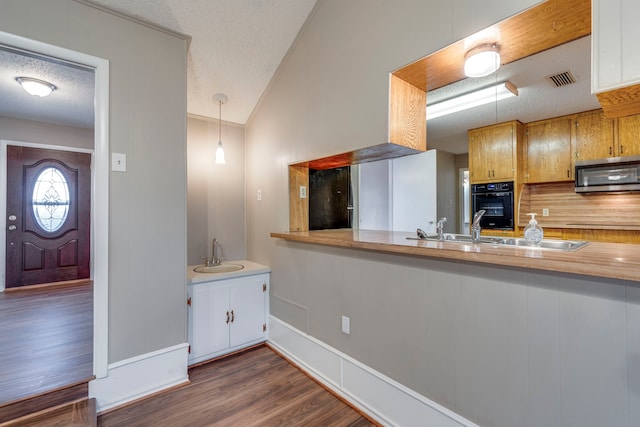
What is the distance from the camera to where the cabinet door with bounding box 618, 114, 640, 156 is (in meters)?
1.60

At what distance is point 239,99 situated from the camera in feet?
9.37

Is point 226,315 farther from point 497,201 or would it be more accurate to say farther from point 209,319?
point 497,201

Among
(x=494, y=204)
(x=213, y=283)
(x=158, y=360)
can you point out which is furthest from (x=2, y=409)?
(x=494, y=204)

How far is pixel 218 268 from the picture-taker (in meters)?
2.84

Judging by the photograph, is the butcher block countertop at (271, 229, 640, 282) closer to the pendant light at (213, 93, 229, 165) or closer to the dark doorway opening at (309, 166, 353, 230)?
the dark doorway opening at (309, 166, 353, 230)

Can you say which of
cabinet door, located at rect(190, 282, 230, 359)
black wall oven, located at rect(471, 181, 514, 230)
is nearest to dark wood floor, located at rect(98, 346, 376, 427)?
cabinet door, located at rect(190, 282, 230, 359)

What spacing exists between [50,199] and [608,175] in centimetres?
534

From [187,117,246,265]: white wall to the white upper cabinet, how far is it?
2924 millimetres

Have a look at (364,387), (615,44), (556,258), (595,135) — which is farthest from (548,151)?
(364,387)

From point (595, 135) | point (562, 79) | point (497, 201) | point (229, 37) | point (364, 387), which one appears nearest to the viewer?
point (562, 79)

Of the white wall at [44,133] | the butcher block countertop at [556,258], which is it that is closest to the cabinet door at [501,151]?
the butcher block countertop at [556,258]

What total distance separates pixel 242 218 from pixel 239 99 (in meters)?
1.29

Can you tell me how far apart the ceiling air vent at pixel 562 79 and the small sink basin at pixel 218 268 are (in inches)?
110

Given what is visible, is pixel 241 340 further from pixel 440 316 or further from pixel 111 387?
pixel 440 316
